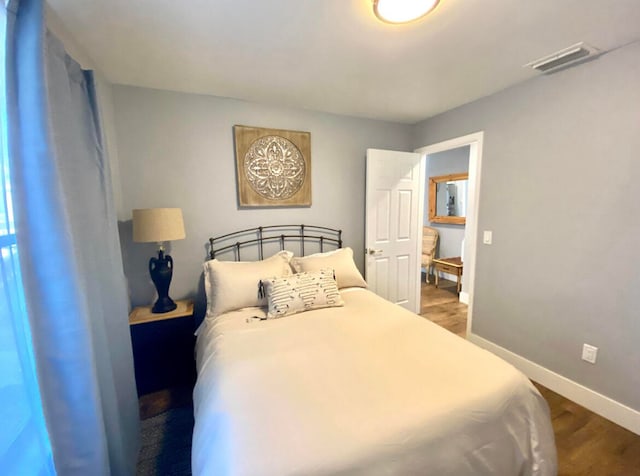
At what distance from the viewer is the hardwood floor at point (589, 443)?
1.52m

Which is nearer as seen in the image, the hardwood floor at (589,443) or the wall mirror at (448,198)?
the hardwood floor at (589,443)

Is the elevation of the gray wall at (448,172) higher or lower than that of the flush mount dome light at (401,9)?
lower

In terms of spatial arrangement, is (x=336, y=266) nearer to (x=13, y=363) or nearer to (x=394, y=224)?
(x=394, y=224)

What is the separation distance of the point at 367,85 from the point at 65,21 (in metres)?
1.92

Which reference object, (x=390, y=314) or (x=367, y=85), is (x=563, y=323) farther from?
(x=367, y=85)

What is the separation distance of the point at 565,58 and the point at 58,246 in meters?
3.03

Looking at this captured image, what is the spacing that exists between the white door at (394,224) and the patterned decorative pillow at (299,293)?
3.40 ft

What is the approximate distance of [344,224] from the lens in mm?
→ 3111

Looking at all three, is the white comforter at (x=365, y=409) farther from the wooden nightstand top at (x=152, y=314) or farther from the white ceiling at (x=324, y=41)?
the white ceiling at (x=324, y=41)

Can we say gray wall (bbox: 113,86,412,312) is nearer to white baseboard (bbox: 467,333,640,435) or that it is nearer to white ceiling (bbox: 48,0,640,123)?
white ceiling (bbox: 48,0,640,123)

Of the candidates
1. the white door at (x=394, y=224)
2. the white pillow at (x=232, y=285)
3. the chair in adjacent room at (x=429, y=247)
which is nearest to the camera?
the white pillow at (x=232, y=285)

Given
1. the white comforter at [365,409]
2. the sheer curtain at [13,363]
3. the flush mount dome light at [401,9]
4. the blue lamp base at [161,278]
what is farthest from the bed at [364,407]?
the flush mount dome light at [401,9]

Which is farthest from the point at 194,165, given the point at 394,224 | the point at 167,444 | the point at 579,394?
the point at 579,394

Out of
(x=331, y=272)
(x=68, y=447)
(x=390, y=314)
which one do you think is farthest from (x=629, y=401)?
(x=68, y=447)
